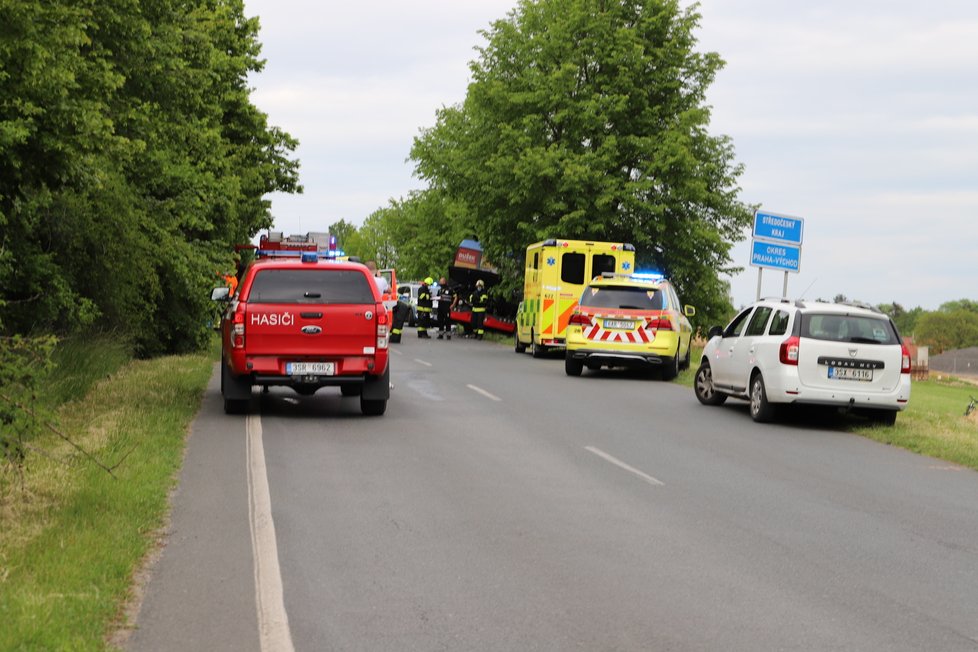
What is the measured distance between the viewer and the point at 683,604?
656cm

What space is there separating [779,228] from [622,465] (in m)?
13.5

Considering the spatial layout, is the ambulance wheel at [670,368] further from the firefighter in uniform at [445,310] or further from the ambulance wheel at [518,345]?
the firefighter in uniform at [445,310]

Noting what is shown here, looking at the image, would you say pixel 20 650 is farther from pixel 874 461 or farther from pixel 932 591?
pixel 874 461

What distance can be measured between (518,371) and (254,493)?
1571 cm

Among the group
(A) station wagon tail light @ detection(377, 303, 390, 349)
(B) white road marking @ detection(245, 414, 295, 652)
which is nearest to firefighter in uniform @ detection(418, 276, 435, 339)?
(A) station wagon tail light @ detection(377, 303, 390, 349)

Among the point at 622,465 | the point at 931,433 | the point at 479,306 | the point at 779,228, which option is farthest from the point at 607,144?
the point at 622,465

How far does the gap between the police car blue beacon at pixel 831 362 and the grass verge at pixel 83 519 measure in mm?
7283

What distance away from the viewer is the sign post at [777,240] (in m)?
24.2

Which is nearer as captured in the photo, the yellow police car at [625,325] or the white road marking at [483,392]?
the white road marking at [483,392]

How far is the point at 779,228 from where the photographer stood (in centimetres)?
2438

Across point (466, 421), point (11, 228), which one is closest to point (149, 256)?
point (11, 228)

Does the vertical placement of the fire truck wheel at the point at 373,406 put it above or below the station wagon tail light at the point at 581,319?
below

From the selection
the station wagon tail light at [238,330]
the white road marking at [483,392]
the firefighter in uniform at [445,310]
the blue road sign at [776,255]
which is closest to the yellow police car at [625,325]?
Answer: the blue road sign at [776,255]

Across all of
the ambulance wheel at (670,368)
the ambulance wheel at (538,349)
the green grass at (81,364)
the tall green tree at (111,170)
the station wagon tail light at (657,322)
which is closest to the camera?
the tall green tree at (111,170)
